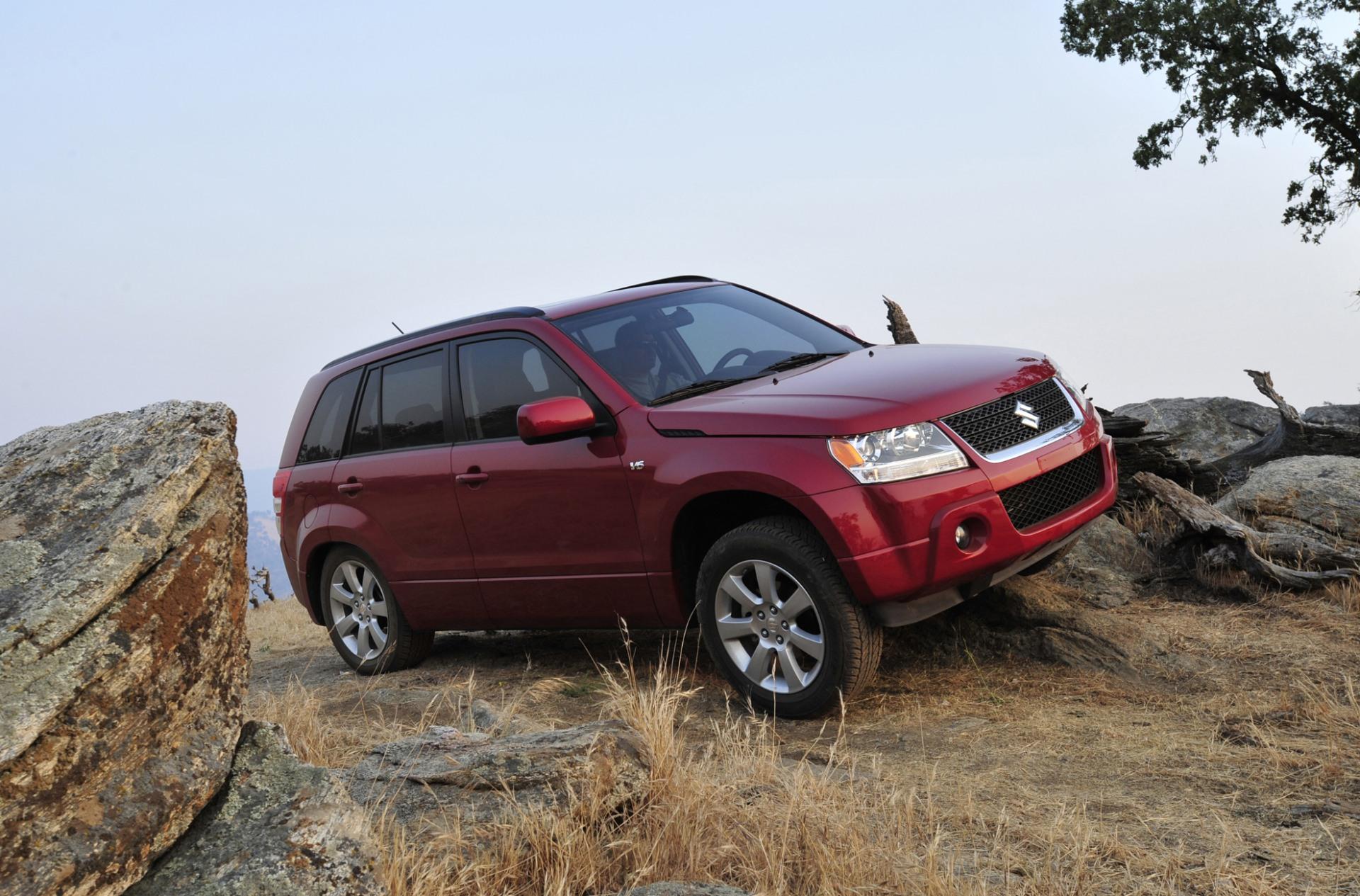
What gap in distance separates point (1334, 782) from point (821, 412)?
2131 mm

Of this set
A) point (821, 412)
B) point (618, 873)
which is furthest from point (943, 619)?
point (618, 873)

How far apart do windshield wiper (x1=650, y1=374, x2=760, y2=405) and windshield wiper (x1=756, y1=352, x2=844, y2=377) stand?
0.12 metres

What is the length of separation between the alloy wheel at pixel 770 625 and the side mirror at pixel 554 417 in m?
0.93

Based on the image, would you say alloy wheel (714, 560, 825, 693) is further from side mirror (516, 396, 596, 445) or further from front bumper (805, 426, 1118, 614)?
side mirror (516, 396, 596, 445)

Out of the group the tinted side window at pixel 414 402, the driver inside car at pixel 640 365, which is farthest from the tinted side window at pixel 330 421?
the driver inside car at pixel 640 365

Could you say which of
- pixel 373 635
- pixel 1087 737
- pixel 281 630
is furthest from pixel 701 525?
pixel 281 630

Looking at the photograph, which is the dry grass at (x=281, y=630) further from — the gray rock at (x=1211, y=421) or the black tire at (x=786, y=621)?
the gray rock at (x=1211, y=421)

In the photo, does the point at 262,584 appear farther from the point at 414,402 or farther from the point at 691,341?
the point at 691,341

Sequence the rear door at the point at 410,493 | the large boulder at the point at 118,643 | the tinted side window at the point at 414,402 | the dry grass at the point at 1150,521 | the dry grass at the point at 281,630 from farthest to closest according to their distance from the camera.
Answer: the dry grass at the point at 281,630 → the dry grass at the point at 1150,521 → the tinted side window at the point at 414,402 → the rear door at the point at 410,493 → the large boulder at the point at 118,643

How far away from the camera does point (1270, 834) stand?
3.29 metres

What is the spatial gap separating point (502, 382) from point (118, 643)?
3584 millimetres

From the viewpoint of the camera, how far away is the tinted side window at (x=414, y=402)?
636 centimetres

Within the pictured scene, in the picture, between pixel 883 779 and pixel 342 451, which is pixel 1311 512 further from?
pixel 342 451

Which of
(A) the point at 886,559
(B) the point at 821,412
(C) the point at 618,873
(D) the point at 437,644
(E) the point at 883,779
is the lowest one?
(D) the point at 437,644
